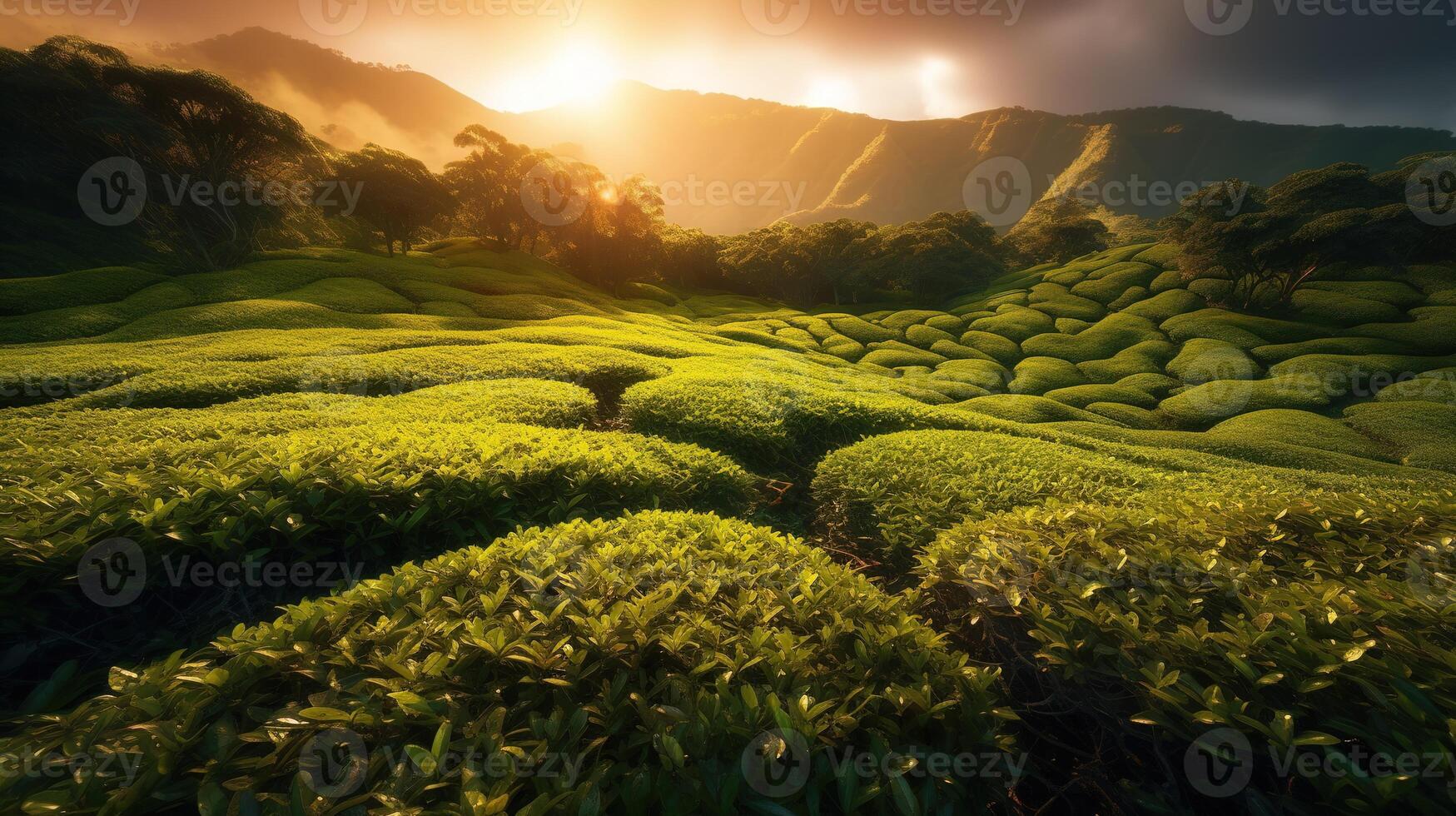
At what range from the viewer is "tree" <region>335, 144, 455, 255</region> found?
40.3m

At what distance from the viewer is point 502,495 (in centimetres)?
443

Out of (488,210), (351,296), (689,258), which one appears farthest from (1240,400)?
(488,210)

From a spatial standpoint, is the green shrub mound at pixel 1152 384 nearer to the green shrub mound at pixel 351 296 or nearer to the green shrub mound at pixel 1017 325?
the green shrub mound at pixel 1017 325

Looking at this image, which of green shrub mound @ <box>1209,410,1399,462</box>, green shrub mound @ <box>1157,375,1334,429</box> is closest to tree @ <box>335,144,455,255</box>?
green shrub mound @ <box>1157,375,1334,429</box>

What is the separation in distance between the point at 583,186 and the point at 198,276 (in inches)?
1191

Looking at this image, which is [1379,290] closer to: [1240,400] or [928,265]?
[1240,400]

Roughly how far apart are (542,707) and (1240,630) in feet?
10.3

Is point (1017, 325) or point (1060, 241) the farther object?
point (1060, 241)

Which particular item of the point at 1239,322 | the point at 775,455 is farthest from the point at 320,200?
the point at 1239,322

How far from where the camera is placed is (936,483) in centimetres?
527

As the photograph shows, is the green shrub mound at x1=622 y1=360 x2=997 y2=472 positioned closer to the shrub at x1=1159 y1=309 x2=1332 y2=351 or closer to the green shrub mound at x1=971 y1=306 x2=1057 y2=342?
the green shrub mound at x1=971 y1=306 x2=1057 y2=342

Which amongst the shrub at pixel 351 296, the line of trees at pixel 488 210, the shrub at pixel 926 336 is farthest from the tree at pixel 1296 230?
the shrub at pixel 351 296

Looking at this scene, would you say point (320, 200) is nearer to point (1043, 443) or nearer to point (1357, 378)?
point (1043, 443)

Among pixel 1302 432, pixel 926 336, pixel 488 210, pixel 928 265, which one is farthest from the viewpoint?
pixel 488 210
